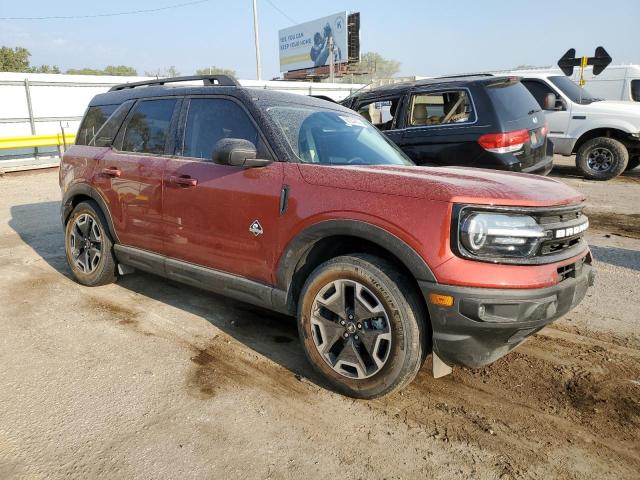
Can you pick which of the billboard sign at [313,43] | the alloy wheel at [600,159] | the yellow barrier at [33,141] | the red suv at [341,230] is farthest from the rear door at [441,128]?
the billboard sign at [313,43]

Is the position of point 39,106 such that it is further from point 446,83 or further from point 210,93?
point 210,93

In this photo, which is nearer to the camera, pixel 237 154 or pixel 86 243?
pixel 237 154

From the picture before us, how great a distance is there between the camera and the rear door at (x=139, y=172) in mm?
3842

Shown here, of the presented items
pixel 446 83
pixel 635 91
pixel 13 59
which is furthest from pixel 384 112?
pixel 13 59

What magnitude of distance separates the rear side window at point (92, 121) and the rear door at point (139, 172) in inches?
16.1

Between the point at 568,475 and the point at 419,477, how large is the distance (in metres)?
0.67

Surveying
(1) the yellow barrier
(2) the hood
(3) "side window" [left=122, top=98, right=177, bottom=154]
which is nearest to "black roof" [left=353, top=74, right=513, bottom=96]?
(2) the hood

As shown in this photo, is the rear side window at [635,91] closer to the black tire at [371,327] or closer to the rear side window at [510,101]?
the rear side window at [510,101]

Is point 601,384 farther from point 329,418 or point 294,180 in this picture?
point 294,180

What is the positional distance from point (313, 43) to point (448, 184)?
1989 inches

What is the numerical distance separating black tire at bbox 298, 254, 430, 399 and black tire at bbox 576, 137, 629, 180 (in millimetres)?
9029

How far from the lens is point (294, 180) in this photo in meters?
2.97

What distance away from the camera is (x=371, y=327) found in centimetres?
269

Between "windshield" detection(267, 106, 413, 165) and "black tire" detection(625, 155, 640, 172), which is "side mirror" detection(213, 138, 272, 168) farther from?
"black tire" detection(625, 155, 640, 172)
